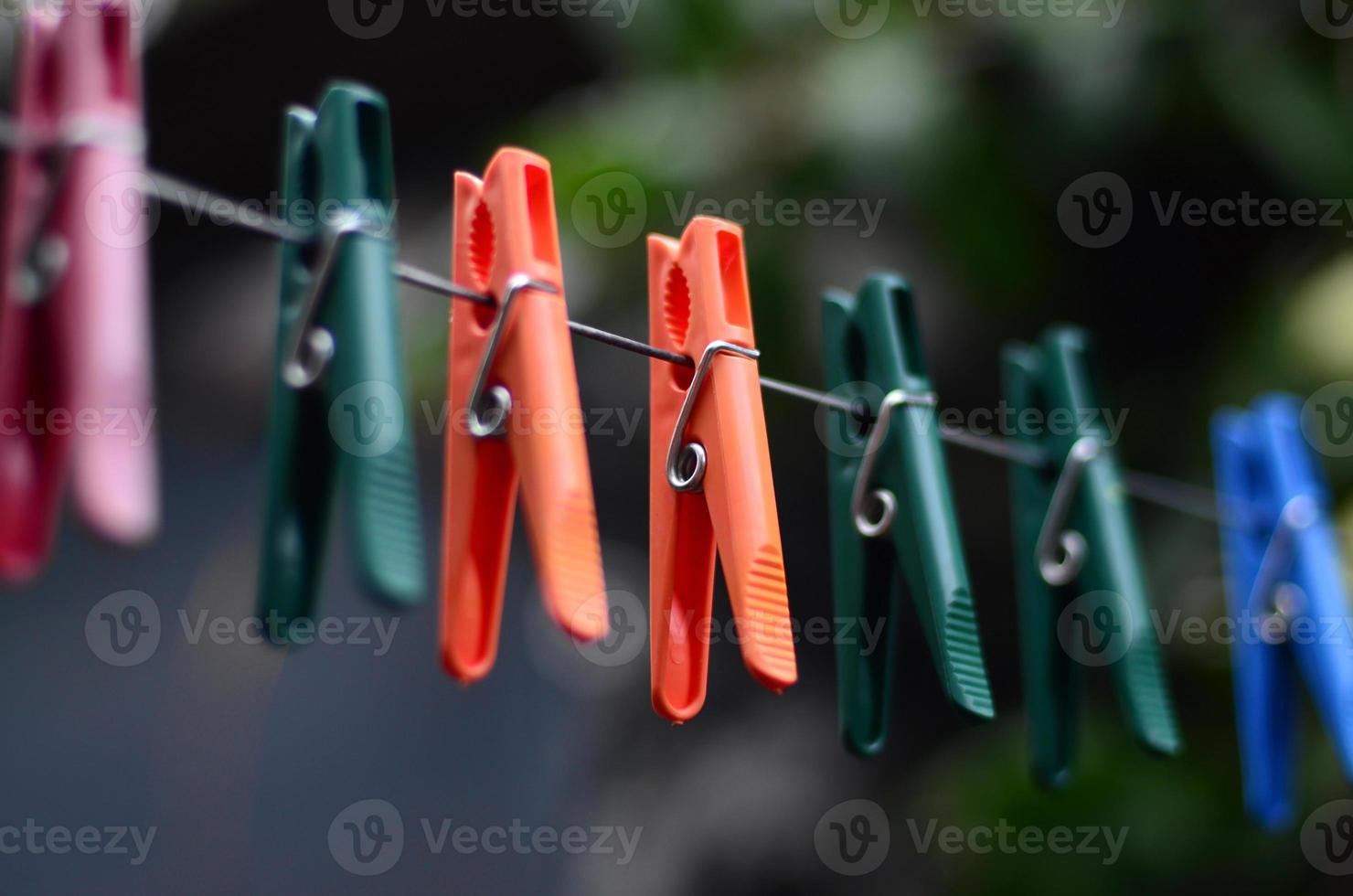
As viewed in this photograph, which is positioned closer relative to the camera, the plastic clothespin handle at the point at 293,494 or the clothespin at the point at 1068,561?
the plastic clothespin handle at the point at 293,494

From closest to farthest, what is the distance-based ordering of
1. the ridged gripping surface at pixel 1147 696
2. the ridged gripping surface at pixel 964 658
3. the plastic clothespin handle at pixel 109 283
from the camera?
1. the plastic clothespin handle at pixel 109 283
2. the ridged gripping surface at pixel 964 658
3. the ridged gripping surface at pixel 1147 696

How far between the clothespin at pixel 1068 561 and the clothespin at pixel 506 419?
398 mm

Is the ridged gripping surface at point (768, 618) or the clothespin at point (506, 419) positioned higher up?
the clothespin at point (506, 419)

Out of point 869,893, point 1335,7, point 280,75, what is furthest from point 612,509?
point 1335,7

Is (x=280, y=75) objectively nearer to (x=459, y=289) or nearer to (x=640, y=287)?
(x=640, y=287)

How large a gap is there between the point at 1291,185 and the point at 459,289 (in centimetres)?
156

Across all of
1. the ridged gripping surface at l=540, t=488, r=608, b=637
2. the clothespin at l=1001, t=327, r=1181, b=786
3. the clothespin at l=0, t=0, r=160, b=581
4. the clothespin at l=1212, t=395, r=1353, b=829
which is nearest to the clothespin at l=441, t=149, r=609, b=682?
the ridged gripping surface at l=540, t=488, r=608, b=637

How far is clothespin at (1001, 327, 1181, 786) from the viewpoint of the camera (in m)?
0.95

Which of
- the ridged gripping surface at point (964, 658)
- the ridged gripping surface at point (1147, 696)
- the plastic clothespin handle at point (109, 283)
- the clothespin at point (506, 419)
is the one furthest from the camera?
the ridged gripping surface at point (1147, 696)

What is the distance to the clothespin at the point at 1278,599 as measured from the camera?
104 centimetres

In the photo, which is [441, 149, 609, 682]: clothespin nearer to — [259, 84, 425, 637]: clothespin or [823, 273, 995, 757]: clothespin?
[259, 84, 425, 637]: clothespin

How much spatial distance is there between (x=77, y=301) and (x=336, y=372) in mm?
107

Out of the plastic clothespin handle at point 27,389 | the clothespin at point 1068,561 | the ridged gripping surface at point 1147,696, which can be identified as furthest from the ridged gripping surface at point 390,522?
the ridged gripping surface at point 1147,696

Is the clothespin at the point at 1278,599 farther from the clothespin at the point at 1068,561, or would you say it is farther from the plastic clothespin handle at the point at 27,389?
the plastic clothespin handle at the point at 27,389
